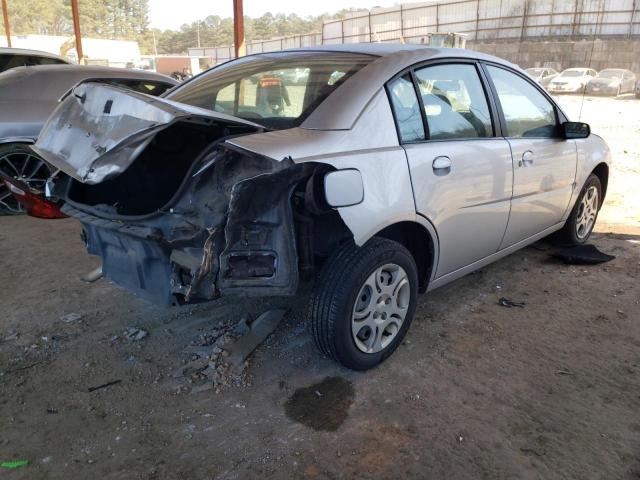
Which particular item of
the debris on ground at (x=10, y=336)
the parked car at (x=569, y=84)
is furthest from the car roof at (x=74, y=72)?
the parked car at (x=569, y=84)

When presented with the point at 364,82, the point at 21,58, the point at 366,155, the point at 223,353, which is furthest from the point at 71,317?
the point at 21,58

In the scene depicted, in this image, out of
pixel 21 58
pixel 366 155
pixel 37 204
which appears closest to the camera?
pixel 366 155

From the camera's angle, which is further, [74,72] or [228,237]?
[74,72]

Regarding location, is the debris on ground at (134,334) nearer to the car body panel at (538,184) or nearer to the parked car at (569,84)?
the car body panel at (538,184)

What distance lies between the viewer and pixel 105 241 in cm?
285

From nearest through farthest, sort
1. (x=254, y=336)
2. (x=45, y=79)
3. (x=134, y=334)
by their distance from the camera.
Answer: (x=254, y=336) < (x=134, y=334) < (x=45, y=79)

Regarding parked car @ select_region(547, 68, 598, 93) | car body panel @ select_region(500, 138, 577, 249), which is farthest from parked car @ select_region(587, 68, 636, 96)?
car body panel @ select_region(500, 138, 577, 249)

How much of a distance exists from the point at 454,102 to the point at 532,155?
0.82 metres

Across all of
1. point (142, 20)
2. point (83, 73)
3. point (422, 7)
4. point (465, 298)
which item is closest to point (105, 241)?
point (465, 298)

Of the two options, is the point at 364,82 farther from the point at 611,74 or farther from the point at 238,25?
the point at 611,74

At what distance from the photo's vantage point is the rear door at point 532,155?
353cm

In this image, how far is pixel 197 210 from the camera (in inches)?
96.0

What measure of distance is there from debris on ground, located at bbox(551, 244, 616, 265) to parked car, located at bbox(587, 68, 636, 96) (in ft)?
66.9

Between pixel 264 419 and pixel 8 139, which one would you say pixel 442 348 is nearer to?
pixel 264 419
